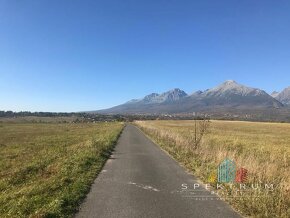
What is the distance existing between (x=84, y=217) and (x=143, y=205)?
1.84 m

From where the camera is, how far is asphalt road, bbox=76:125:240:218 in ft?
31.7

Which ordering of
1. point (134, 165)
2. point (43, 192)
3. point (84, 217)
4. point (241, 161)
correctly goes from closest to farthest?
point (84, 217), point (43, 192), point (241, 161), point (134, 165)

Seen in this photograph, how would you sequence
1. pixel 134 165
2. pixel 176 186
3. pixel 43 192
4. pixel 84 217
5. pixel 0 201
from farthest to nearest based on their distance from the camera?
pixel 134 165
pixel 176 186
pixel 43 192
pixel 0 201
pixel 84 217

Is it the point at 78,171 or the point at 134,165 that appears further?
the point at 134,165

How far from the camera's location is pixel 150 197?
1150 centimetres

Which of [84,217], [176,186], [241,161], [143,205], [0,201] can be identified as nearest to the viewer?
[84,217]

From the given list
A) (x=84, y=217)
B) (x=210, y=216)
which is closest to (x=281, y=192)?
(x=210, y=216)

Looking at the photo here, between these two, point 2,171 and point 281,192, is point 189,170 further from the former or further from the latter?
point 2,171

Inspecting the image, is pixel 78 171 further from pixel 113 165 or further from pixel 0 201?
pixel 0 201

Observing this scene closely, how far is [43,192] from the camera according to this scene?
40.6ft

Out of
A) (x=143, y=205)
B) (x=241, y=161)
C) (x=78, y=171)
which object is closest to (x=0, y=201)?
(x=143, y=205)

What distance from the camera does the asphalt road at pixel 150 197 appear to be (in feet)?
31.7

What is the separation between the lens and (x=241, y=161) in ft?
54.4

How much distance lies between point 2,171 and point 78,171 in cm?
559
